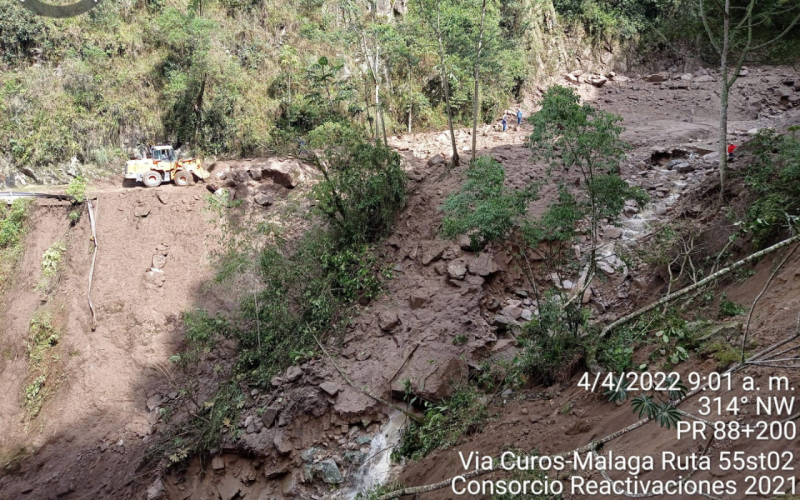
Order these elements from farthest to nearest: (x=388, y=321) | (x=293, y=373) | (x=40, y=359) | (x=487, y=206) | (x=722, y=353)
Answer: (x=40, y=359) < (x=388, y=321) < (x=293, y=373) < (x=487, y=206) < (x=722, y=353)

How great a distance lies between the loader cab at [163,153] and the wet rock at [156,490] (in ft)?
29.9

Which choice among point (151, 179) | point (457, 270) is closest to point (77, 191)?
point (151, 179)

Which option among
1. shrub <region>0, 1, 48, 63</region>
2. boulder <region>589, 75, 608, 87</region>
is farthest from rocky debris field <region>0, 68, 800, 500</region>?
shrub <region>0, 1, 48, 63</region>

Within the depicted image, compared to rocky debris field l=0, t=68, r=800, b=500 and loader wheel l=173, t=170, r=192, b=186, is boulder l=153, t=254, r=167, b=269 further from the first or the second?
loader wheel l=173, t=170, r=192, b=186

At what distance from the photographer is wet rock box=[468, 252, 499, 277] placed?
359 inches

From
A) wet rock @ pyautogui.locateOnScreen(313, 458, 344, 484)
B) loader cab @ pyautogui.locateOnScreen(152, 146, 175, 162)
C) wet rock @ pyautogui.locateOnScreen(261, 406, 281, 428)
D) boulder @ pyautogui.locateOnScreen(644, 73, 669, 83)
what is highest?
boulder @ pyautogui.locateOnScreen(644, 73, 669, 83)

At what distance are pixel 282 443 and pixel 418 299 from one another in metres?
Result: 3.45

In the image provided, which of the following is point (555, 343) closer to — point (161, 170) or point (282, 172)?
point (282, 172)

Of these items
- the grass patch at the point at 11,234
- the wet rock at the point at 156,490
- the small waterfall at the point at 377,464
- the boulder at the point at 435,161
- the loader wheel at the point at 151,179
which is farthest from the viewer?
the loader wheel at the point at 151,179

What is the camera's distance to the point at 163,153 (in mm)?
13820

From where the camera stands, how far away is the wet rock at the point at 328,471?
7066 mm

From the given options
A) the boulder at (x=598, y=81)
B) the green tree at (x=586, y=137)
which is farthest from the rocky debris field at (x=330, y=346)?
the boulder at (x=598, y=81)

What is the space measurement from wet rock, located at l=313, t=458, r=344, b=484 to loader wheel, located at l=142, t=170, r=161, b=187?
392 inches

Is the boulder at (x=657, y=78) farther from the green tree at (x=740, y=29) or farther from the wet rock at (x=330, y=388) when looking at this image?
the wet rock at (x=330, y=388)
